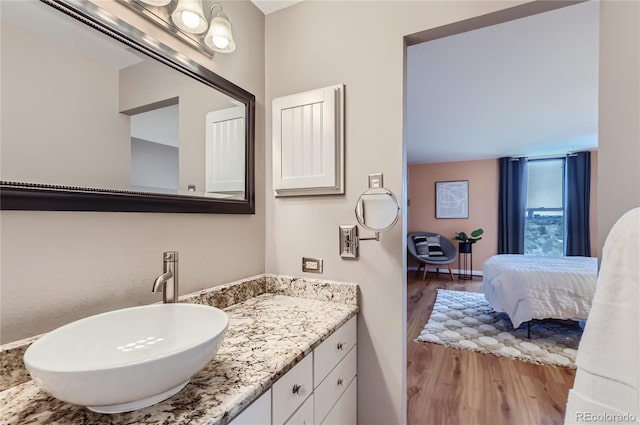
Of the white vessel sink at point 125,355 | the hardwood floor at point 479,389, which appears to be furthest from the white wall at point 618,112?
the hardwood floor at point 479,389

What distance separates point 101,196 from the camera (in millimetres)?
852

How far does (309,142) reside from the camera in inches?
54.8

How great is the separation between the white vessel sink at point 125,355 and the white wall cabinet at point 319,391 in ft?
0.63

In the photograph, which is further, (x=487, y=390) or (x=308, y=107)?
(x=487, y=390)

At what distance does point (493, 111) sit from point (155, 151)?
338cm

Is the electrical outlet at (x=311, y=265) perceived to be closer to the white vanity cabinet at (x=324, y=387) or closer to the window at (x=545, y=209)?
the white vanity cabinet at (x=324, y=387)

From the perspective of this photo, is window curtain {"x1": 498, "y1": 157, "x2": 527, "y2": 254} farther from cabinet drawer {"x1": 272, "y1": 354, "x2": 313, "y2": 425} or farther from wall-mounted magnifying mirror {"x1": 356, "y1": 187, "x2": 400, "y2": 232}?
cabinet drawer {"x1": 272, "y1": 354, "x2": 313, "y2": 425}

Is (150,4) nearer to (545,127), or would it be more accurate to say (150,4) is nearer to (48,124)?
(48,124)

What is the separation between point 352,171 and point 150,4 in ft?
3.31

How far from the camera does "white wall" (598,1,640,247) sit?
2.54 feet

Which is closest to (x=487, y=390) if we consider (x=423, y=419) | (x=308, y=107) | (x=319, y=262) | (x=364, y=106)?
(x=423, y=419)

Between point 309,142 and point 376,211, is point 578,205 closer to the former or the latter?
point 376,211

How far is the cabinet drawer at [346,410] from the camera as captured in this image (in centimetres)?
109

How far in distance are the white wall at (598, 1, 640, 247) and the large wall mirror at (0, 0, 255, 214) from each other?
1452 mm
